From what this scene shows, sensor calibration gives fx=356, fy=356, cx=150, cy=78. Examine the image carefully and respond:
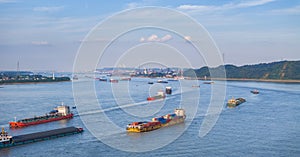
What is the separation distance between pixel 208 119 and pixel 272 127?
5.57 ft

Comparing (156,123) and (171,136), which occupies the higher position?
(156,123)

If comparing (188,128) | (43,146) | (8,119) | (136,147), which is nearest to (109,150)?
(136,147)

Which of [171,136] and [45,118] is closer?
[171,136]

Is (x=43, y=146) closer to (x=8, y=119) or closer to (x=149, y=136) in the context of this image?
(x=149, y=136)

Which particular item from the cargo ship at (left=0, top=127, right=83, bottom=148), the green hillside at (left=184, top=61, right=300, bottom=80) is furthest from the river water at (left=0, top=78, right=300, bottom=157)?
the green hillside at (left=184, top=61, right=300, bottom=80)

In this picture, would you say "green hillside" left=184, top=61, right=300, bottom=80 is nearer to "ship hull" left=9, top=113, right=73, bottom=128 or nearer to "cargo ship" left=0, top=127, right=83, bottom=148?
"ship hull" left=9, top=113, right=73, bottom=128

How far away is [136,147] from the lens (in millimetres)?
6367

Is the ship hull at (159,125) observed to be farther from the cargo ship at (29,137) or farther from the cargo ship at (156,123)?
the cargo ship at (29,137)

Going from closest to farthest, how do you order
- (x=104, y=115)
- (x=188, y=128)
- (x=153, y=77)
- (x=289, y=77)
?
(x=188, y=128) < (x=104, y=115) < (x=289, y=77) < (x=153, y=77)

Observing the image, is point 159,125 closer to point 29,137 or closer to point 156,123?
point 156,123

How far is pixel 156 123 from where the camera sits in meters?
8.27

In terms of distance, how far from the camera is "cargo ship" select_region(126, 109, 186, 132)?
766 cm

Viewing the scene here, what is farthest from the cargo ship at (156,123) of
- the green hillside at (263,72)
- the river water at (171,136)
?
the green hillside at (263,72)

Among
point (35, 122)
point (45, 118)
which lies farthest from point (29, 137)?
point (45, 118)
